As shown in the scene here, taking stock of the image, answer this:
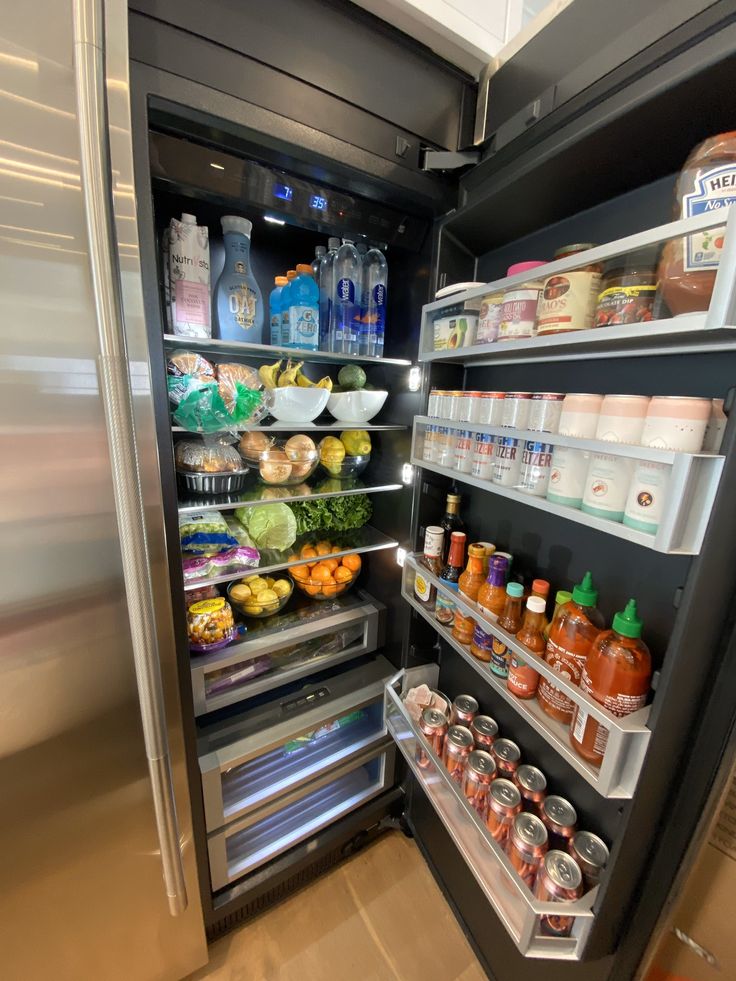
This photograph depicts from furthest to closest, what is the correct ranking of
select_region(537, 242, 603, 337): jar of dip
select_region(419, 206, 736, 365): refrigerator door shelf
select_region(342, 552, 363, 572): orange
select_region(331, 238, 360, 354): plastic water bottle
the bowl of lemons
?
select_region(342, 552, 363, 572): orange → the bowl of lemons → select_region(331, 238, 360, 354): plastic water bottle → select_region(537, 242, 603, 337): jar of dip → select_region(419, 206, 736, 365): refrigerator door shelf

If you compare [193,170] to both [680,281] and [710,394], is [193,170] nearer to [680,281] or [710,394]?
[680,281]

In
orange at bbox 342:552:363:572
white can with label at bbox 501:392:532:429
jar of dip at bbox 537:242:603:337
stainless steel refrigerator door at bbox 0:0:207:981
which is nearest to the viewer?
stainless steel refrigerator door at bbox 0:0:207:981

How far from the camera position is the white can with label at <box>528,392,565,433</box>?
0.68m

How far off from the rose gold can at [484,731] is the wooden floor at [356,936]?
0.67 m

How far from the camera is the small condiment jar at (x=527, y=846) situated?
2.54ft

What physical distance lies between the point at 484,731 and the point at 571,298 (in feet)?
3.48

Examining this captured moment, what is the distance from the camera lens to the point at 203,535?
3.41ft

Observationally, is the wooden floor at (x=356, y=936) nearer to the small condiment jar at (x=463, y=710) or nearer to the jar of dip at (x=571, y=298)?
the small condiment jar at (x=463, y=710)

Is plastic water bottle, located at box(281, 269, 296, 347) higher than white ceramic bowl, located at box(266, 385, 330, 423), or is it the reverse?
plastic water bottle, located at box(281, 269, 296, 347)

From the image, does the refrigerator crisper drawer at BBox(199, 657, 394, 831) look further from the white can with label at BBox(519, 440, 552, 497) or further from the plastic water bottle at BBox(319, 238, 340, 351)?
Answer: the plastic water bottle at BBox(319, 238, 340, 351)

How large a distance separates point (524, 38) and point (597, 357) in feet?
2.03

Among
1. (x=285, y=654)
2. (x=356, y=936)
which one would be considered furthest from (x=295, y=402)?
(x=356, y=936)

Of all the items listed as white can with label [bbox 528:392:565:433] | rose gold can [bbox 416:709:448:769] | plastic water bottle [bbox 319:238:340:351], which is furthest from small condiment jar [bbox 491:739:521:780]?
plastic water bottle [bbox 319:238:340:351]

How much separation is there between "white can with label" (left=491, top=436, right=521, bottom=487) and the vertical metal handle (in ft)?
2.16
